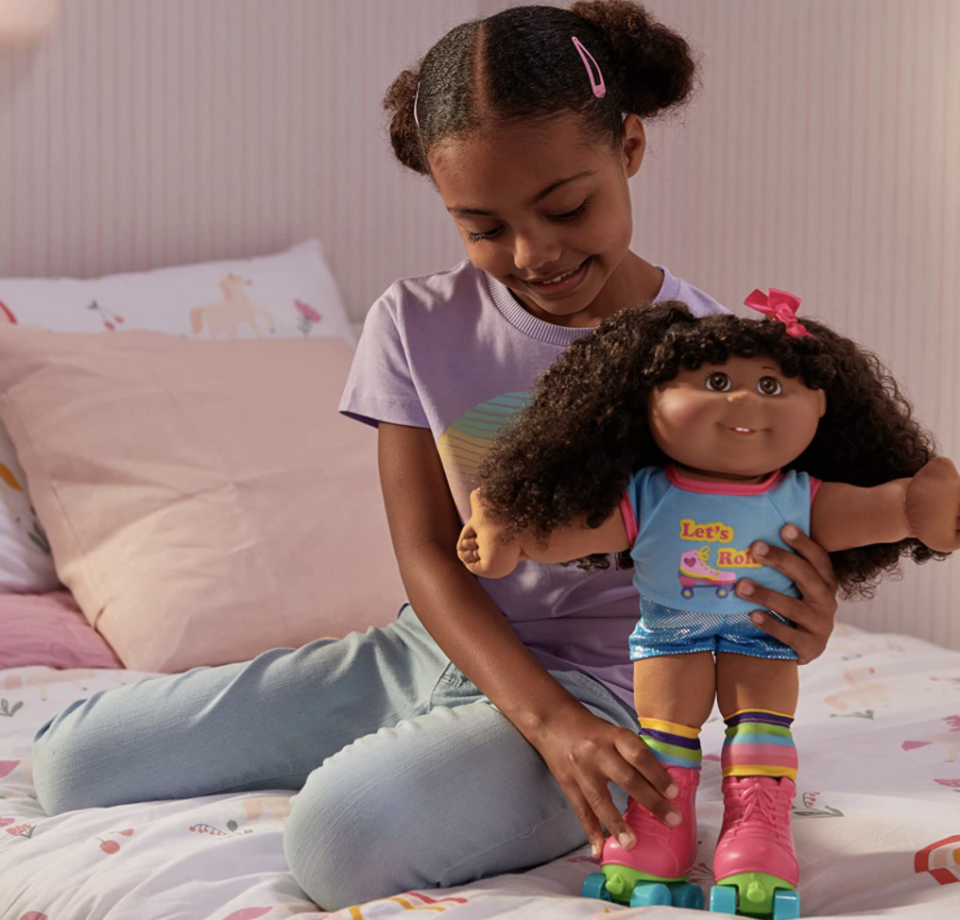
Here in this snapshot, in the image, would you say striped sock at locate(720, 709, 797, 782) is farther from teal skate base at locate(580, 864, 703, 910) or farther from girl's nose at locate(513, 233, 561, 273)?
girl's nose at locate(513, 233, 561, 273)

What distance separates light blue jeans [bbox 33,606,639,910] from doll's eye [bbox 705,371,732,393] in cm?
31

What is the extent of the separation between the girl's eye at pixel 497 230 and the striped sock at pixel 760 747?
15.1 inches

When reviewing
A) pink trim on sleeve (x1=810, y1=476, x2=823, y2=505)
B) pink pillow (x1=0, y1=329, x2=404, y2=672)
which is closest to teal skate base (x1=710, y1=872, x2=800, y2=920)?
pink trim on sleeve (x1=810, y1=476, x2=823, y2=505)

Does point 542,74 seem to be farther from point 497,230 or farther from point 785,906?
point 785,906

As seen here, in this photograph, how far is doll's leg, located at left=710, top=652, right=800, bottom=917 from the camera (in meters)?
0.74

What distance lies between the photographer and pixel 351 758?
2.88 feet

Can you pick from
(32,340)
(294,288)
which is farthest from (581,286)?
(294,288)

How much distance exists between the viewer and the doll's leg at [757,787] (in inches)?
29.3

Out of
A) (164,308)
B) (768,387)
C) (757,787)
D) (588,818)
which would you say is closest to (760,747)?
(757,787)

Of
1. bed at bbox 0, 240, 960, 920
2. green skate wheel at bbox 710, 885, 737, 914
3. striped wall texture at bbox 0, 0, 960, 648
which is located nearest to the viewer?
green skate wheel at bbox 710, 885, 737, 914

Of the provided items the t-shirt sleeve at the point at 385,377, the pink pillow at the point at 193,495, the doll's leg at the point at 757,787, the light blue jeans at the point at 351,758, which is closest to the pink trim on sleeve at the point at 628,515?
the doll's leg at the point at 757,787

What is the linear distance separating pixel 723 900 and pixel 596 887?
0.31 ft

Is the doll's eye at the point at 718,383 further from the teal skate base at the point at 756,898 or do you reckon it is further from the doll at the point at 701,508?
the teal skate base at the point at 756,898

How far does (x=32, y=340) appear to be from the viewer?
160 cm
